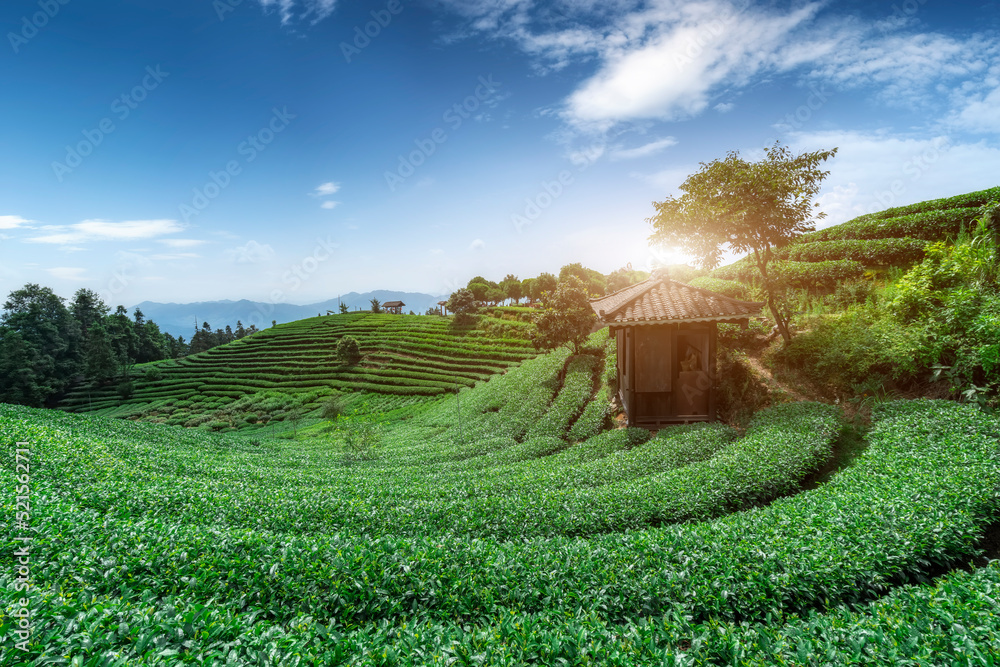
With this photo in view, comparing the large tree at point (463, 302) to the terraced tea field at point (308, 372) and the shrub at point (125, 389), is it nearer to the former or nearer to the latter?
the terraced tea field at point (308, 372)

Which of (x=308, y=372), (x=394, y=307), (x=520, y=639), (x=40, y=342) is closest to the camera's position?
(x=520, y=639)

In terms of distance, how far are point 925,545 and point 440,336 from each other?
56577 millimetres

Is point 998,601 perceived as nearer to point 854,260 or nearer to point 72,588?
point 72,588

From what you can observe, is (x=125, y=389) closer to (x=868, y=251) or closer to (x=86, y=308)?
(x=86, y=308)

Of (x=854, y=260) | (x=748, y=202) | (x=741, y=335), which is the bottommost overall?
(x=741, y=335)

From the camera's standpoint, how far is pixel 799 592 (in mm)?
4254

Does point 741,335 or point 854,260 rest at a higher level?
point 854,260

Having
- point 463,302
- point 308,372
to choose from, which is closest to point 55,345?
point 308,372

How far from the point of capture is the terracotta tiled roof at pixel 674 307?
1204cm

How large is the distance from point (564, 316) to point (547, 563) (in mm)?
16822

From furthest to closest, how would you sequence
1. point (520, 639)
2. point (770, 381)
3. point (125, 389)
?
point (125, 389)
point (770, 381)
point (520, 639)

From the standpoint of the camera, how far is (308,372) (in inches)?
2181

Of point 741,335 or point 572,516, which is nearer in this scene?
point 572,516

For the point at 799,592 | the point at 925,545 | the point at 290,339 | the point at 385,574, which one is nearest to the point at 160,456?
the point at 385,574
